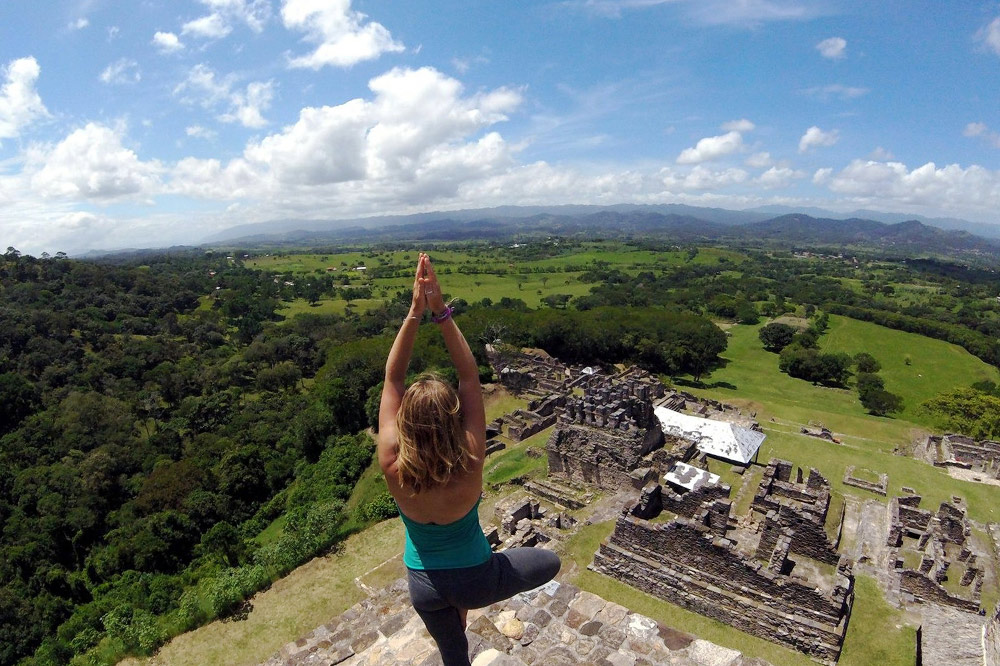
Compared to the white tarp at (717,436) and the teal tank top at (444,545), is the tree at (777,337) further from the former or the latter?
the teal tank top at (444,545)

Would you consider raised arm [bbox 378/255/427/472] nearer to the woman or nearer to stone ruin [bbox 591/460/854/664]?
the woman

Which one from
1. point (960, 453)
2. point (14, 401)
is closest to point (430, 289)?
point (960, 453)

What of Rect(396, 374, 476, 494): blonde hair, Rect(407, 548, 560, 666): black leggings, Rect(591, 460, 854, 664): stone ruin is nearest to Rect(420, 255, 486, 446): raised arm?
Rect(396, 374, 476, 494): blonde hair

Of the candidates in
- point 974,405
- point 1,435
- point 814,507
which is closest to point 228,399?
point 1,435

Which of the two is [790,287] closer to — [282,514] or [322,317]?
[322,317]

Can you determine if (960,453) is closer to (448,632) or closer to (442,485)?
(448,632)

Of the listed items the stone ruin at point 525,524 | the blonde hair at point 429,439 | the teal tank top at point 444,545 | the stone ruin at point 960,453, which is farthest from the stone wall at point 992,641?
the stone ruin at point 960,453

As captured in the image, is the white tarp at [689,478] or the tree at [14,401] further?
the tree at [14,401]
